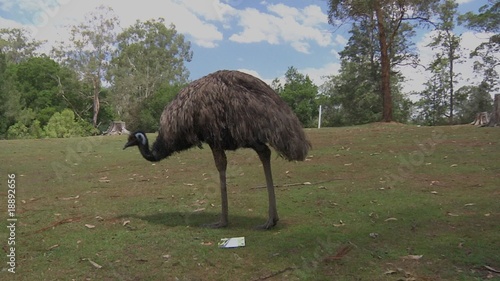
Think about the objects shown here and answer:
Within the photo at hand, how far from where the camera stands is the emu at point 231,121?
16.5ft

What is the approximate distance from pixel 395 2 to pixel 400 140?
33.5ft

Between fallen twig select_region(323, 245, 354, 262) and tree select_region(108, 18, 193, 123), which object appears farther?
tree select_region(108, 18, 193, 123)

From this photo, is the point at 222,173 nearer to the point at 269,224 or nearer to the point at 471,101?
the point at 269,224

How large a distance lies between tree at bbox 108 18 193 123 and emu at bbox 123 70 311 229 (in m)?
42.7

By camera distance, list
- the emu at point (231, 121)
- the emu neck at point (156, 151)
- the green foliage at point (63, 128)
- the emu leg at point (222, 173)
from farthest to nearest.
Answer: the green foliage at point (63, 128)
the emu neck at point (156, 151)
the emu leg at point (222, 173)
the emu at point (231, 121)

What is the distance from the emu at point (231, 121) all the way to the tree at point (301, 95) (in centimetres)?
3800

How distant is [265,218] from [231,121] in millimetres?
1607

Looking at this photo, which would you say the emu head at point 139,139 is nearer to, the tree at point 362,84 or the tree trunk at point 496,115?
the tree trunk at point 496,115

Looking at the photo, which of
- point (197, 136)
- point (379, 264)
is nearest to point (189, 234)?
point (197, 136)

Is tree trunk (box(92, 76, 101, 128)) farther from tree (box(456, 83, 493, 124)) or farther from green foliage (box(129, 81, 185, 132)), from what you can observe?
tree (box(456, 83, 493, 124))

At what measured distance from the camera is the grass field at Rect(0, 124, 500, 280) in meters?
4.23

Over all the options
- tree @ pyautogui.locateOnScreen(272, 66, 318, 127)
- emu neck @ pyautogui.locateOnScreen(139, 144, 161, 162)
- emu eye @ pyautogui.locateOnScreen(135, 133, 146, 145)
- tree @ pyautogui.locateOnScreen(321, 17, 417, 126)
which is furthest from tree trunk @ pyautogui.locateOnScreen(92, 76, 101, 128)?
emu neck @ pyautogui.locateOnScreen(139, 144, 161, 162)

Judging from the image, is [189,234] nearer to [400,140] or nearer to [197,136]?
[197,136]

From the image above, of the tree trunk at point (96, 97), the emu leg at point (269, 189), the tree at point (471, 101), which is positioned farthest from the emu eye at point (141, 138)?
the tree trunk at point (96, 97)
